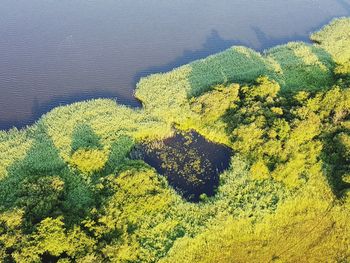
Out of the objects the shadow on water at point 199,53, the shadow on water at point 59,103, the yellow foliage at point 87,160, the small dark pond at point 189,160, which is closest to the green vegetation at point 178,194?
the yellow foliage at point 87,160

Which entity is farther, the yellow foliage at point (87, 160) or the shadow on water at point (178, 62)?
the shadow on water at point (178, 62)

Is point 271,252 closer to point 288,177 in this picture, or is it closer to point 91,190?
point 288,177

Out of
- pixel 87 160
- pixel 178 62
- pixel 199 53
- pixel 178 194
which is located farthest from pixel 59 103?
pixel 199 53

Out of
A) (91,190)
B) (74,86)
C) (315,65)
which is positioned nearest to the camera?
(91,190)

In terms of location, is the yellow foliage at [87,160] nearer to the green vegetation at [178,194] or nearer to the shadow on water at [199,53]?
the green vegetation at [178,194]

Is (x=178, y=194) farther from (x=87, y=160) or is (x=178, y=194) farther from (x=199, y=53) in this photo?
(x=199, y=53)

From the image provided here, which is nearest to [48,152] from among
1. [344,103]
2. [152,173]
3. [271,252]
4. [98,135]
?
[98,135]
